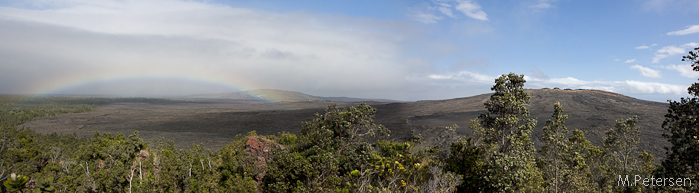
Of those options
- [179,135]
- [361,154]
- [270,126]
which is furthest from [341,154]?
[270,126]

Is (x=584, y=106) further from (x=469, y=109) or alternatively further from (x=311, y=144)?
(x=311, y=144)

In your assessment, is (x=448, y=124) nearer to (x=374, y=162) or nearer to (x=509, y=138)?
(x=374, y=162)

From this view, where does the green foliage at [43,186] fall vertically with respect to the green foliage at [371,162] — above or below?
above

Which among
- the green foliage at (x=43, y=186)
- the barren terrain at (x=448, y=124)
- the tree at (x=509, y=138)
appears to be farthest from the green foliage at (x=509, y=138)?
the barren terrain at (x=448, y=124)

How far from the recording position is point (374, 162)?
19453 mm

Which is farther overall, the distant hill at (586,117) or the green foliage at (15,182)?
the distant hill at (586,117)

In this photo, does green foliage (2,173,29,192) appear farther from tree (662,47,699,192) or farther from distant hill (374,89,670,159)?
distant hill (374,89,670,159)

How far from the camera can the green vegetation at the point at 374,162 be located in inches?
523

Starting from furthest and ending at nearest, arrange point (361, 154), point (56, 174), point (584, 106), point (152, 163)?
point (584, 106) < point (152, 163) < point (56, 174) < point (361, 154)

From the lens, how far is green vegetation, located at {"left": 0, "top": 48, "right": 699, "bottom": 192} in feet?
43.6

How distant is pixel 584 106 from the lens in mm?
90750

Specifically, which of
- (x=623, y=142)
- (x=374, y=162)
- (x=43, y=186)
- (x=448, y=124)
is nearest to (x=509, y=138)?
(x=374, y=162)

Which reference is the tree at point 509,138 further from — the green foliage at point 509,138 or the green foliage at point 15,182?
the green foliage at point 15,182

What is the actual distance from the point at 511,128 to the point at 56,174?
101ft
